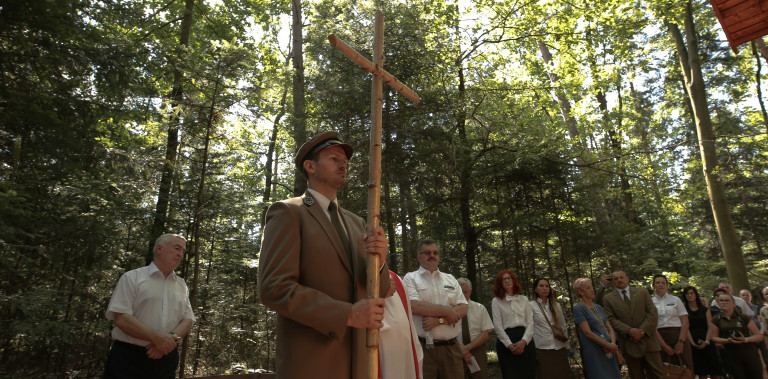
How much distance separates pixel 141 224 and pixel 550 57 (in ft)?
45.8

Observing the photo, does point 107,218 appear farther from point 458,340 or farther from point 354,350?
point 354,350

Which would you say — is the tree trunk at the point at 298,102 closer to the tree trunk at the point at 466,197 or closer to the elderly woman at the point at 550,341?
the tree trunk at the point at 466,197

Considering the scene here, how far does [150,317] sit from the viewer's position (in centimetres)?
388

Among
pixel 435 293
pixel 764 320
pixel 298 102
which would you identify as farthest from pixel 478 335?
pixel 298 102

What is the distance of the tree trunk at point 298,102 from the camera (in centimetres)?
972

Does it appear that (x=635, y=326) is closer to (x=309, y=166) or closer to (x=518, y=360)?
(x=518, y=360)

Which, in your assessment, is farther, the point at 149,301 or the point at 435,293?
the point at 435,293

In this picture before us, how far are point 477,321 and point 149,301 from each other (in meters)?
4.13

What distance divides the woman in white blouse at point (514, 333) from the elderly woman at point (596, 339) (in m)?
0.78

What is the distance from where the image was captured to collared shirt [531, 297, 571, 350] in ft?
20.6

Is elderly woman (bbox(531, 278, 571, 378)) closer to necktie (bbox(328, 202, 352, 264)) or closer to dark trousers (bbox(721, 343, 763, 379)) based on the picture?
dark trousers (bbox(721, 343, 763, 379))

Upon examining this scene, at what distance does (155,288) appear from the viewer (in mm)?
3980

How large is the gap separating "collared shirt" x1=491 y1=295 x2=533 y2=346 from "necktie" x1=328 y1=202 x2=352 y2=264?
14.0ft

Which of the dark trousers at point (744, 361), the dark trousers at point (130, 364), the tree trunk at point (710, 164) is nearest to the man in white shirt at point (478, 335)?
the dark trousers at point (130, 364)
